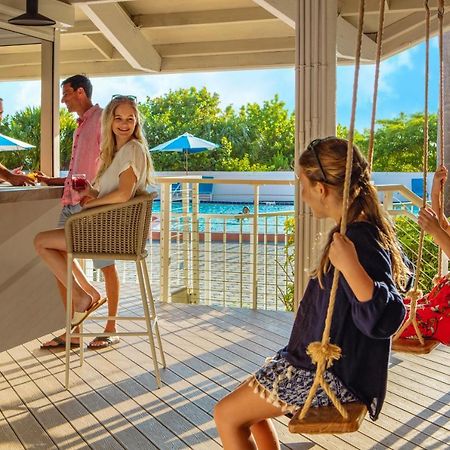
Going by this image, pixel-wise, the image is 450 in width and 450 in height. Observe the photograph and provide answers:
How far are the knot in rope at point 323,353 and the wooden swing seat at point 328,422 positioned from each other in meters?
0.13

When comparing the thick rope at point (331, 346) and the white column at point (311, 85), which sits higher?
the white column at point (311, 85)

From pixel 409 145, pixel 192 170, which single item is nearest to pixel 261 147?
pixel 192 170

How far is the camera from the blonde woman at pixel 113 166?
368cm

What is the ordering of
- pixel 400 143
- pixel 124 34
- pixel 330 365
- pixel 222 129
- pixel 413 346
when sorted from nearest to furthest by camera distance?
pixel 330 365 < pixel 413 346 < pixel 124 34 < pixel 400 143 < pixel 222 129

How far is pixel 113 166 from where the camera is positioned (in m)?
3.70

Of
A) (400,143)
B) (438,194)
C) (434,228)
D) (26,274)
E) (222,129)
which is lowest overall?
(26,274)

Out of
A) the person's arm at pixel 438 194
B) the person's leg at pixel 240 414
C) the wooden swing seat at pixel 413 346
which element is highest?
the person's arm at pixel 438 194

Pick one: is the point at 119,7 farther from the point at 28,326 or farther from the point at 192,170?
the point at 192,170

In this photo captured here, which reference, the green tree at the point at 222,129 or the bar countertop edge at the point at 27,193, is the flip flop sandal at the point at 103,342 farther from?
the green tree at the point at 222,129

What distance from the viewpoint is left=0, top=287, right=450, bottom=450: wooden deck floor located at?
291 cm

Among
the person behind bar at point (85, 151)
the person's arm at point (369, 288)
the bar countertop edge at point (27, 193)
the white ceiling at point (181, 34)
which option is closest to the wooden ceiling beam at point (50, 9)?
the white ceiling at point (181, 34)

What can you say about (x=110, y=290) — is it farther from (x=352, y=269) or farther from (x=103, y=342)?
(x=352, y=269)

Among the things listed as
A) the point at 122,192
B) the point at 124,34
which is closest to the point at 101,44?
the point at 124,34

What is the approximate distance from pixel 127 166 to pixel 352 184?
1886mm
